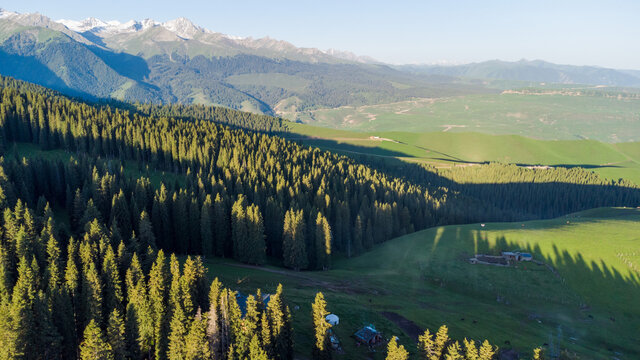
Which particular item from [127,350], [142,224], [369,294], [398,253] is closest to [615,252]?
[398,253]

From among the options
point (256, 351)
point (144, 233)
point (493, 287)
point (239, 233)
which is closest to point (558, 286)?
point (493, 287)

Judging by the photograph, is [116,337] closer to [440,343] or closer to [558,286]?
[440,343]

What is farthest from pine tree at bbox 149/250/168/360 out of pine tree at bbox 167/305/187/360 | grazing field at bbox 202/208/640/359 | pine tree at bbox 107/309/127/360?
grazing field at bbox 202/208/640/359

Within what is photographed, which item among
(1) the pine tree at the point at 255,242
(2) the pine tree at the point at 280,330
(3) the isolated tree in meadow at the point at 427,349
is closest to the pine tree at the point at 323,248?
(1) the pine tree at the point at 255,242

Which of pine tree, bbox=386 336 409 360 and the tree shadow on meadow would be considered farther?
the tree shadow on meadow

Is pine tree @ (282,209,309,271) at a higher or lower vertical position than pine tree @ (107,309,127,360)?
lower

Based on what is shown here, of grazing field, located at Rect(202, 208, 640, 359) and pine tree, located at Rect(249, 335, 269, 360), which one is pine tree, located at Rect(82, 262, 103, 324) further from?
grazing field, located at Rect(202, 208, 640, 359)

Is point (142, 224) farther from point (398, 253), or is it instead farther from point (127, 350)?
point (398, 253)
